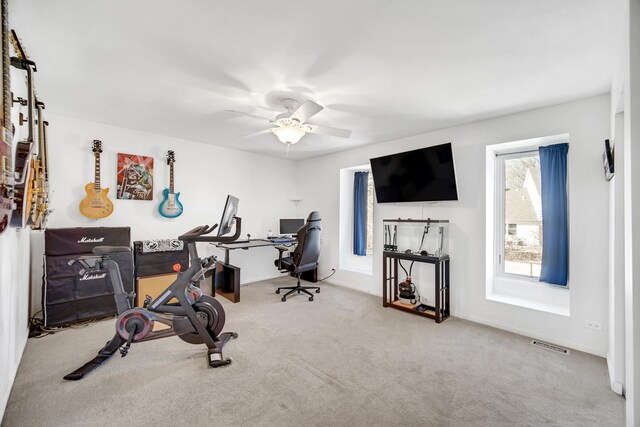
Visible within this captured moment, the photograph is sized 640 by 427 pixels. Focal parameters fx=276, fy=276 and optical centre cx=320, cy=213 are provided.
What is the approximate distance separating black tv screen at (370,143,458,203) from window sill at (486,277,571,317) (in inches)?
48.3

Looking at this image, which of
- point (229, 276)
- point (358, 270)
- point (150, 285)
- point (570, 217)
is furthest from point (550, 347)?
point (150, 285)

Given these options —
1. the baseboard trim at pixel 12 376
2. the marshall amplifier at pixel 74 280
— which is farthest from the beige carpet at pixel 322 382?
the marshall amplifier at pixel 74 280

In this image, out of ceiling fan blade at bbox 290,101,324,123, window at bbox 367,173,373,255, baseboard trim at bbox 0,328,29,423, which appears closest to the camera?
baseboard trim at bbox 0,328,29,423

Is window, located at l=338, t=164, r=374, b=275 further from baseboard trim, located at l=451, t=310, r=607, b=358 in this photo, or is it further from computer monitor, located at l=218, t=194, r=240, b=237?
computer monitor, located at l=218, t=194, r=240, b=237

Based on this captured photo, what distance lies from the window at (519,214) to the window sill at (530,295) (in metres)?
0.13

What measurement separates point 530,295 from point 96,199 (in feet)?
17.5

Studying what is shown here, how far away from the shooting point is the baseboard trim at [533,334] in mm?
2550

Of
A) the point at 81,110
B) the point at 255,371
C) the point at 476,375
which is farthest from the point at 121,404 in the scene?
the point at 81,110

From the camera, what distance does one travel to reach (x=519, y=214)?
3.33m

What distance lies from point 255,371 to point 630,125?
276 centimetres

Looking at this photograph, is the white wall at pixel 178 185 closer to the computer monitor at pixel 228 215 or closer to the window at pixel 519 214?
the computer monitor at pixel 228 215

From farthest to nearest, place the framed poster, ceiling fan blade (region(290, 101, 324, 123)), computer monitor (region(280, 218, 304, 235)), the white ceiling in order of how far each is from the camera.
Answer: computer monitor (region(280, 218, 304, 235)) → the framed poster → ceiling fan blade (region(290, 101, 324, 123)) → the white ceiling

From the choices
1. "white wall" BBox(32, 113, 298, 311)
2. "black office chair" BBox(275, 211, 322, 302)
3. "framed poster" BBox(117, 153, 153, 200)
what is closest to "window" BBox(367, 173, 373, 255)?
"black office chair" BBox(275, 211, 322, 302)

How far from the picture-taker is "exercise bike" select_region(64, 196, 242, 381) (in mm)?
2275
